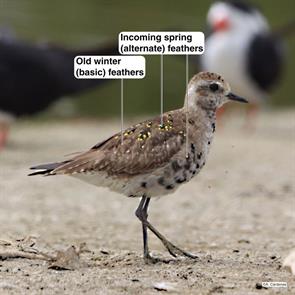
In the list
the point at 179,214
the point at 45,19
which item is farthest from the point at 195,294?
the point at 45,19

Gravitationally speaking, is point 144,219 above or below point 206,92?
below

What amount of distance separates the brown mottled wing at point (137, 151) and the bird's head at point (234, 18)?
22.6 ft

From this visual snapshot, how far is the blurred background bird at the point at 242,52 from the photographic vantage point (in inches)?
440

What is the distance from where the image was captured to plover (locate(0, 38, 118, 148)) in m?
8.99

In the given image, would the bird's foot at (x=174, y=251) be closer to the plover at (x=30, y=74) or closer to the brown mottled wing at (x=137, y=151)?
the brown mottled wing at (x=137, y=151)

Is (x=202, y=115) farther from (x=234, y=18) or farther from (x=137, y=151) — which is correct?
(x=234, y=18)

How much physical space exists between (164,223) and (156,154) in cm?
198

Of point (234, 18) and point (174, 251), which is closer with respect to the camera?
point (174, 251)

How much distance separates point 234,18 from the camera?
37.5 feet

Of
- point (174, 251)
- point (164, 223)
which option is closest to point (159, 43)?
point (174, 251)

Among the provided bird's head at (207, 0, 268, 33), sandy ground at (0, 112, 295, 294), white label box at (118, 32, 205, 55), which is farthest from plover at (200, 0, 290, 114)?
white label box at (118, 32, 205, 55)

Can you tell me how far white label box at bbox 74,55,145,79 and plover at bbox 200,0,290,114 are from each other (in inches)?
267

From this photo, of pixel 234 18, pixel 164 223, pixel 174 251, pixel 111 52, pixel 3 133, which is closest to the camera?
pixel 174 251

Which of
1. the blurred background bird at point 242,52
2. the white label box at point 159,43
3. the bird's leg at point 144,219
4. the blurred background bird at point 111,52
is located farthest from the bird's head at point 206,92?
the blurred background bird at point 242,52
